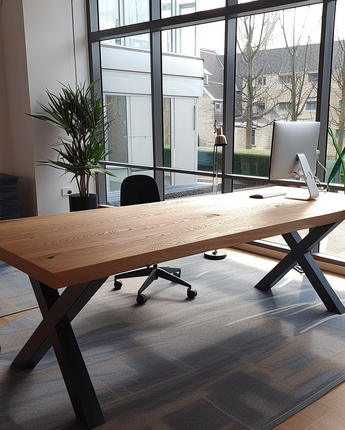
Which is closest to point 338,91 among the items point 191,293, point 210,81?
point 210,81

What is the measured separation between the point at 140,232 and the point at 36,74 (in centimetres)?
419

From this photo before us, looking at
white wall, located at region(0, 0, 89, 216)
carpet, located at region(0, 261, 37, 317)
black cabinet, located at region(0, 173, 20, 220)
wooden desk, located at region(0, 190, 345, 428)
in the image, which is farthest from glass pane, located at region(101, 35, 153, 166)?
wooden desk, located at region(0, 190, 345, 428)

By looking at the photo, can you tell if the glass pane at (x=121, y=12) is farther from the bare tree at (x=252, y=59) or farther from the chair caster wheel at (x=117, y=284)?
the chair caster wheel at (x=117, y=284)

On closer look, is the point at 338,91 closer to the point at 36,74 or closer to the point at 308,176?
the point at 308,176

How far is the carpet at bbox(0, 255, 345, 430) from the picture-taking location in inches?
90.7

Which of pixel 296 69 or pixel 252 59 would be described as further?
pixel 252 59

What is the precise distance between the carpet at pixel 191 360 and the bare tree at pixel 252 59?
195 centimetres

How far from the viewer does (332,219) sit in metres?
3.05

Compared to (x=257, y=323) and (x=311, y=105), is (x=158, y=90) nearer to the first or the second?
(x=311, y=105)

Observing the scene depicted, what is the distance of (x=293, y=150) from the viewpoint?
3373 millimetres

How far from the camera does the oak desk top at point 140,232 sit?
1948 mm

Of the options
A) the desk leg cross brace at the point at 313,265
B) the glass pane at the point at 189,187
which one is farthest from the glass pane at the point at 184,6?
the desk leg cross brace at the point at 313,265

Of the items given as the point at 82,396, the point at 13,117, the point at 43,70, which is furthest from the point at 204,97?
the point at 82,396

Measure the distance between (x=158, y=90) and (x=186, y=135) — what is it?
2.25 ft
